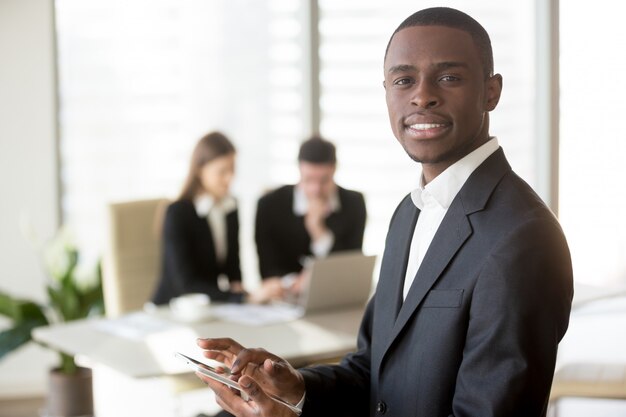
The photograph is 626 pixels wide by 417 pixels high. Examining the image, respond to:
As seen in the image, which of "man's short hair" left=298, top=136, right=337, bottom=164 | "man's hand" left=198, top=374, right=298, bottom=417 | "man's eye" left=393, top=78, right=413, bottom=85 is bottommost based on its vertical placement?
"man's hand" left=198, top=374, right=298, bottom=417

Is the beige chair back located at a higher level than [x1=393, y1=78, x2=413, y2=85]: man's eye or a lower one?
lower

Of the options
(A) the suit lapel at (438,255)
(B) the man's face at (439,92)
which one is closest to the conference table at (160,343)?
(A) the suit lapel at (438,255)

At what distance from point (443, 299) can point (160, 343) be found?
1.75 metres

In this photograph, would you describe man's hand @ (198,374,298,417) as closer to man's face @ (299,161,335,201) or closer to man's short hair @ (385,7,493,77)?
man's short hair @ (385,7,493,77)

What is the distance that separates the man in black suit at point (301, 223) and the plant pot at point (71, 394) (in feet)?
3.27

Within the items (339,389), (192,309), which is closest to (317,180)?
(192,309)

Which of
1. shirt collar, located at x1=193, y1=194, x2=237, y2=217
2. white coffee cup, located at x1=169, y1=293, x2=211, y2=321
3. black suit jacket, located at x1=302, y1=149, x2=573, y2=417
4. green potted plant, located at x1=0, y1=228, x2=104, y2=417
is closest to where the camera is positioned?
black suit jacket, located at x1=302, y1=149, x2=573, y2=417

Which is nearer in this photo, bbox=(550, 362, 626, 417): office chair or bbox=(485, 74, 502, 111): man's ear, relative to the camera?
bbox=(485, 74, 502, 111): man's ear

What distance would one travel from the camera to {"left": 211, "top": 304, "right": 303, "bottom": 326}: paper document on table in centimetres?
324

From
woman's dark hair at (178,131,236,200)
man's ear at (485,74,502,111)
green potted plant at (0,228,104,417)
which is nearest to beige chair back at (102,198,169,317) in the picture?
woman's dark hair at (178,131,236,200)

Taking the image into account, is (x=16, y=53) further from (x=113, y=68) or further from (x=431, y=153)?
(x=431, y=153)

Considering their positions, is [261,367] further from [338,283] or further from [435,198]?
[338,283]

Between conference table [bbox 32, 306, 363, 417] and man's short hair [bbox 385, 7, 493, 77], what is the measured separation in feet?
5.00

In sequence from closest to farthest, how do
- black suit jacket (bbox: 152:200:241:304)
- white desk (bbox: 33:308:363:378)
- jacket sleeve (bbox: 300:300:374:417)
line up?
jacket sleeve (bbox: 300:300:374:417)
white desk (bbox: 33:308:363:378)
black suit jacket (bbox: 152:200:241:304)
